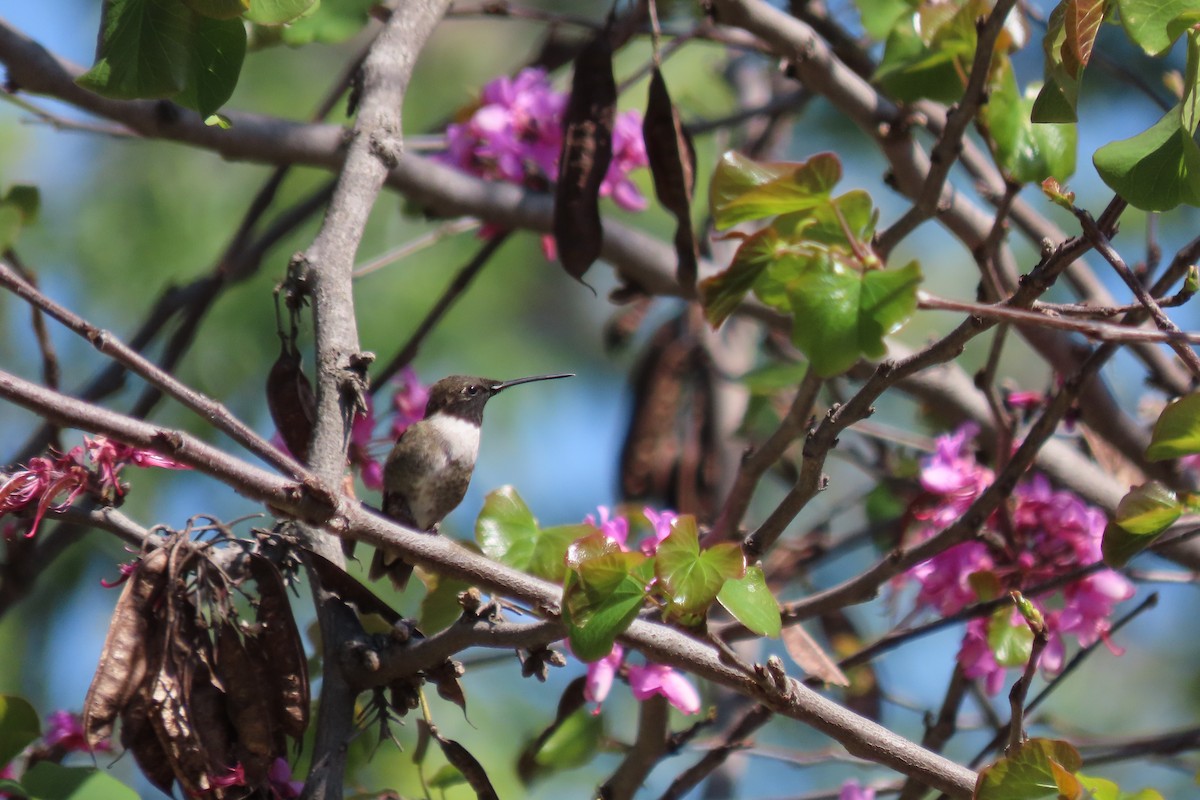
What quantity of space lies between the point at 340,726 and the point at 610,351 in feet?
10.5

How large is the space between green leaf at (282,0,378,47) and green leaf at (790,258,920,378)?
1.52 meters

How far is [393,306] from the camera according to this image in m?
5.93

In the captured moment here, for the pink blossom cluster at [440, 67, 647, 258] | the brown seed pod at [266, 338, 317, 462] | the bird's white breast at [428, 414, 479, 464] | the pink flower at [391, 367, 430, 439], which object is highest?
the pink blossom cluster at [440, 67, 647, 258]

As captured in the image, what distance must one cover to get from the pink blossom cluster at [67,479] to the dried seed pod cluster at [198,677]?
0.14 m

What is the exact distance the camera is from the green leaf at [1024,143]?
209 cm

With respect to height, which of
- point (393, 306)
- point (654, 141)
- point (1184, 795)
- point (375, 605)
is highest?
point (393, 306)

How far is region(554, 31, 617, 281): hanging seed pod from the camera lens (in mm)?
2512

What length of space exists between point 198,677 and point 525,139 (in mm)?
1798

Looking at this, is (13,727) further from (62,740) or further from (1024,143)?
(1024,143)

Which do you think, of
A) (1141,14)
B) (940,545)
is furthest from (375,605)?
(1141,14)

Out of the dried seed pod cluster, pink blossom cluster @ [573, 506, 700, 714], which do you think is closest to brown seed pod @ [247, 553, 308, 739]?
the dried seed pod cluster

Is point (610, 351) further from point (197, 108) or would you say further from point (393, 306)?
point (197, 108)

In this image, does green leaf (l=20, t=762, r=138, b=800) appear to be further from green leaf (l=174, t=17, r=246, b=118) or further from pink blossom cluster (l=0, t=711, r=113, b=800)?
green leaf (l=174, t=17, r=246, b=118)

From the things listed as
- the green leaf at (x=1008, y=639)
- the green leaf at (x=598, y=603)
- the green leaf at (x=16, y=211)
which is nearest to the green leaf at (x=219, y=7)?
the green leaf at (x=598, y=603)
